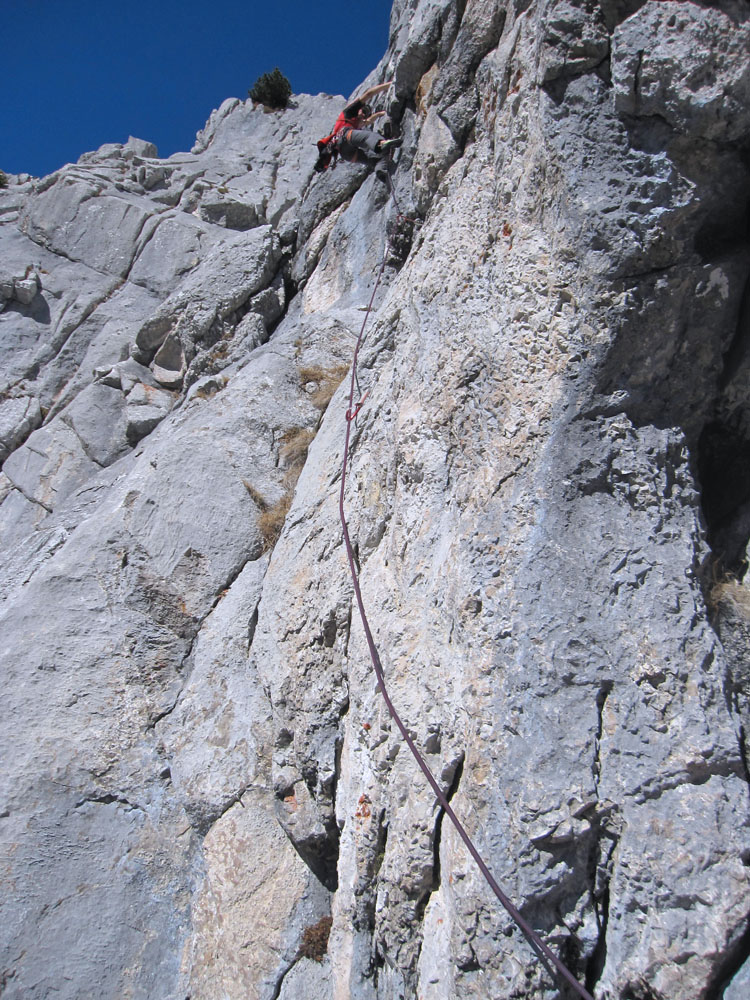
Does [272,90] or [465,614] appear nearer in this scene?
[465,614]

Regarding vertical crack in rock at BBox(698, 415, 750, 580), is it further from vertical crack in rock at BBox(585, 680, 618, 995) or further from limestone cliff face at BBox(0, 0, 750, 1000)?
vertical crack in rock at BBox(585, 680, 618, 995)

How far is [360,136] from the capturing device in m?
11.2

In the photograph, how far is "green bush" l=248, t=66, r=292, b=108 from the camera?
23.2m

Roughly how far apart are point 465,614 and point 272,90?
2472 cm

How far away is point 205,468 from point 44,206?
1234 cm

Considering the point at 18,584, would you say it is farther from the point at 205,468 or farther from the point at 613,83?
the point at 613,83

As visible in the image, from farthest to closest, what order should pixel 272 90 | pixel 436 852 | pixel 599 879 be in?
pixel 272 90
pixel 436 852
pixel 599 879

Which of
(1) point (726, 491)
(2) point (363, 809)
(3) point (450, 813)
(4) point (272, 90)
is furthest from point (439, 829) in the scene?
(4) point (272, 90)

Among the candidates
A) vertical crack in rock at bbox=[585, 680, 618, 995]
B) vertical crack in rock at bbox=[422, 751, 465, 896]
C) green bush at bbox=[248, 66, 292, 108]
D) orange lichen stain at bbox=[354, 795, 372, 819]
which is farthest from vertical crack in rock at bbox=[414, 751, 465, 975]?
green bush at bbox=[248, 66, 292, 108]

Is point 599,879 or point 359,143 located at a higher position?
point 359,143

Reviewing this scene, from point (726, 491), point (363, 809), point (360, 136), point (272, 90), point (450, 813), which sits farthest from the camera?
point (272, 90)

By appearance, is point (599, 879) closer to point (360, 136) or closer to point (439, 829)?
point (439, 829)

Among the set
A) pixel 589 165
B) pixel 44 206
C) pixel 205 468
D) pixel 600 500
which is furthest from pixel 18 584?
pixel 44 206

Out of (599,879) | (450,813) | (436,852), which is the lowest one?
(599,879)
